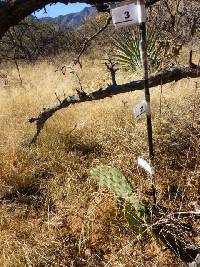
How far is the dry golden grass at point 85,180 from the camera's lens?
135 inches

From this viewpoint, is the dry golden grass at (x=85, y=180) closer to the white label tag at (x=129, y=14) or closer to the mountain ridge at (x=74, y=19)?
the white label tag at (x=129, y=14)

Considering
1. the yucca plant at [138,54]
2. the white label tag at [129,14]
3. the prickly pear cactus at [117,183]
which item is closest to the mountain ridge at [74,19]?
the yucca plant at [138,54]

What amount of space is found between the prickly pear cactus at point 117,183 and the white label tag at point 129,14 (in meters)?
1.09

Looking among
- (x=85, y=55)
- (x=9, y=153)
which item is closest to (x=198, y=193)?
(x=9, y=153)

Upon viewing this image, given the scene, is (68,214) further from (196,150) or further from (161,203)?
(196,150)

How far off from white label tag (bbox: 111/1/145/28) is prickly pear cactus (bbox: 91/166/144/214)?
109cm

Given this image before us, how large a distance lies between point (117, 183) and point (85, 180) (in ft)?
3.03

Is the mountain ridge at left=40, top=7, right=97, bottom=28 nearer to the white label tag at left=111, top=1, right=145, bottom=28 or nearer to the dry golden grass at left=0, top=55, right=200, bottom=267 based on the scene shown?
the dry golden grass at left=0, top=55, right=200, bottom=267

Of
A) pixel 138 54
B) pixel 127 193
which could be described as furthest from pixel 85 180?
pixel 138 54

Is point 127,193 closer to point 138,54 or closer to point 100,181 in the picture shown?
point 100,181

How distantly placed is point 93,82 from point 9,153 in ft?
17.7

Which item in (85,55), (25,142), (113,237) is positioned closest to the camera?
(113,237)

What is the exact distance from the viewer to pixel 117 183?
11.8ft

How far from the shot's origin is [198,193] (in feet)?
13.3
